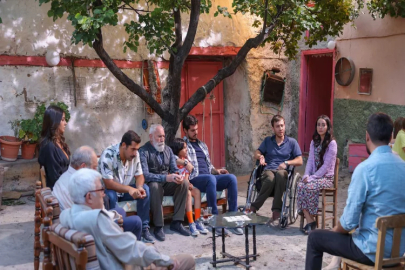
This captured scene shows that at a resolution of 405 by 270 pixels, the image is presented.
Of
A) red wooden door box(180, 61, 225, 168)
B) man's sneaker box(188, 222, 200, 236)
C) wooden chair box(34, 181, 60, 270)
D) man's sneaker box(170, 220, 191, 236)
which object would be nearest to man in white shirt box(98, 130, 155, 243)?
man's sneaker box(170, 220, 191, 236)

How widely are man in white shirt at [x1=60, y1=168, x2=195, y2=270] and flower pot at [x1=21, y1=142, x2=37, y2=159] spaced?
4446mm

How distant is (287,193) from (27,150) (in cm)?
379

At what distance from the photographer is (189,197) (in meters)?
6.43

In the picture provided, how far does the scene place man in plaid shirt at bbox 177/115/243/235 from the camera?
6.57 metres

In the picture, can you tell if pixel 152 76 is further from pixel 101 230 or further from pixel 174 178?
pixel 101 230

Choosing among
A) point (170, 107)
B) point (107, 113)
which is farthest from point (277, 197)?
point (107, 113)

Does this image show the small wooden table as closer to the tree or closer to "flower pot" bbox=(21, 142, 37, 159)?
the tree

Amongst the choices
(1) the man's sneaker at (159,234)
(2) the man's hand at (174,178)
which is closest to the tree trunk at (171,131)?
(2) the man's hand at (174,178)

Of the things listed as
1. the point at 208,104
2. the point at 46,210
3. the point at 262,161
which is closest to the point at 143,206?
the point at 262,161

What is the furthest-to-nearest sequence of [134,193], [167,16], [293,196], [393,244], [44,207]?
1. [167,16]
2. [293,196]
3. [134,193]
4. [44,207]
5. [393,244]

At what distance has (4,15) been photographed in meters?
Answer: 7.42

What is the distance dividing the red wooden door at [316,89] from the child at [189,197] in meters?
5.17

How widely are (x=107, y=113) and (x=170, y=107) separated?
1719 millimetres

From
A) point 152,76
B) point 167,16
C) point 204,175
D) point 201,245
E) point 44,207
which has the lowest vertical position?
point 201,245
